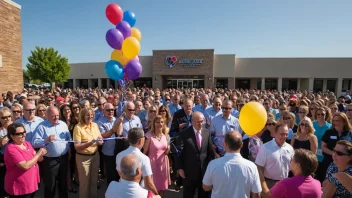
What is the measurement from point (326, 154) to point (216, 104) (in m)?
2.47

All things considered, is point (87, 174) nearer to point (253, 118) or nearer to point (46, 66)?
point (253, 118)

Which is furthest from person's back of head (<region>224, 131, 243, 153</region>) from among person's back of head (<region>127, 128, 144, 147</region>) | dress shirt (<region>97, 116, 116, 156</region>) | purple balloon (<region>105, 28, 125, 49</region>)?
purple balloon (<region>105, 28, 125, 49</region>)

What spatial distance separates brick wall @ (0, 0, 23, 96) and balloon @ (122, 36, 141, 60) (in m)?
10.2

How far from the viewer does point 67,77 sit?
109ft

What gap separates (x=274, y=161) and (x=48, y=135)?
11.9 feet

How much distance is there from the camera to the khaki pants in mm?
3615

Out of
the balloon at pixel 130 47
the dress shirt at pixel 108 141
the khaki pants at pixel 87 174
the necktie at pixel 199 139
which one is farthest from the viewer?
the balloon at pixel 130 47

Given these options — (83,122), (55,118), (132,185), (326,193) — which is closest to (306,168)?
(326,193)

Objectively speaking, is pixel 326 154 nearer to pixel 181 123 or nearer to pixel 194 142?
pixel 194 142

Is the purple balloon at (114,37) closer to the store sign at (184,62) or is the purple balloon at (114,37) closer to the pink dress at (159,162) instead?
the pink dress at (159,162)

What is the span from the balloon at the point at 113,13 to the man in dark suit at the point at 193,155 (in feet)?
15.5

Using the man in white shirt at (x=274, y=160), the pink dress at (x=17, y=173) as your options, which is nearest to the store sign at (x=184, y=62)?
the man in white shirt at (x=274, y=160)

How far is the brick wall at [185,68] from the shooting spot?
26.3 m

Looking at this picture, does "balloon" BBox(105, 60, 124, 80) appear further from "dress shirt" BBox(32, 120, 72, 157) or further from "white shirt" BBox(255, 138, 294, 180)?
"white shirt" BBox(255, 138, 294, 180)
